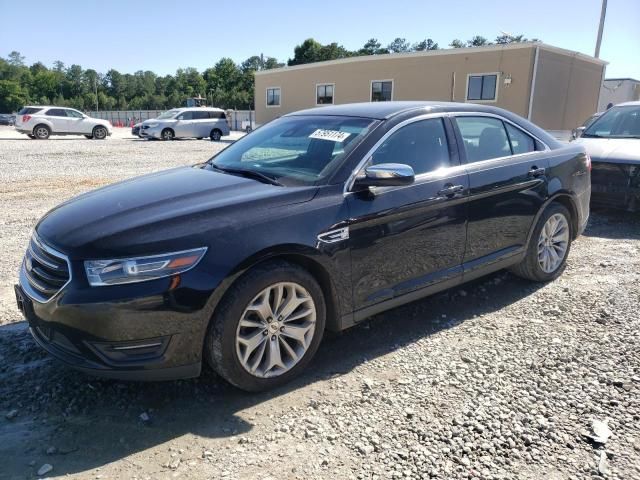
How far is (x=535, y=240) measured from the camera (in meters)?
4.62

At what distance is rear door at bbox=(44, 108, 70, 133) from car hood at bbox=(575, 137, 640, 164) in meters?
23.9

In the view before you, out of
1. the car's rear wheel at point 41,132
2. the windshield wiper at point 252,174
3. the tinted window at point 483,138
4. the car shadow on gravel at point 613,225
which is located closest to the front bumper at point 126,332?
the windshield wiper at point 252,174

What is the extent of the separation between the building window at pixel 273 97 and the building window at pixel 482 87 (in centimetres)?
1374

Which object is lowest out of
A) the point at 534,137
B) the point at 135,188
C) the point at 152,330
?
the point at 152,330

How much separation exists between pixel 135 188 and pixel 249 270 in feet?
3.95

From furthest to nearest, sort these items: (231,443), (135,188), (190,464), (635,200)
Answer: (635,200) → (135,188) → (231,443) → (190,464)

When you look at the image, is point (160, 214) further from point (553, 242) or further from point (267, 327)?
point (553, 242)

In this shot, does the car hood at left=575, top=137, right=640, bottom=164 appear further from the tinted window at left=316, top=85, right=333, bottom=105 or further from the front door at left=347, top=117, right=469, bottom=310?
the tinted window at left=316, top=85, right=333, bottom=105

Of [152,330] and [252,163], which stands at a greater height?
[252,163]

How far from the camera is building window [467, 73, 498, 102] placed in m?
23.6

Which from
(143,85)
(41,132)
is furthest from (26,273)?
(143,85)

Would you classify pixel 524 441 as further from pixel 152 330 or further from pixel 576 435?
pixel 152 330

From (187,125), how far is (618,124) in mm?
22297

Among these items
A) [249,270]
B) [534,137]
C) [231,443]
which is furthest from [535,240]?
[231,443]
